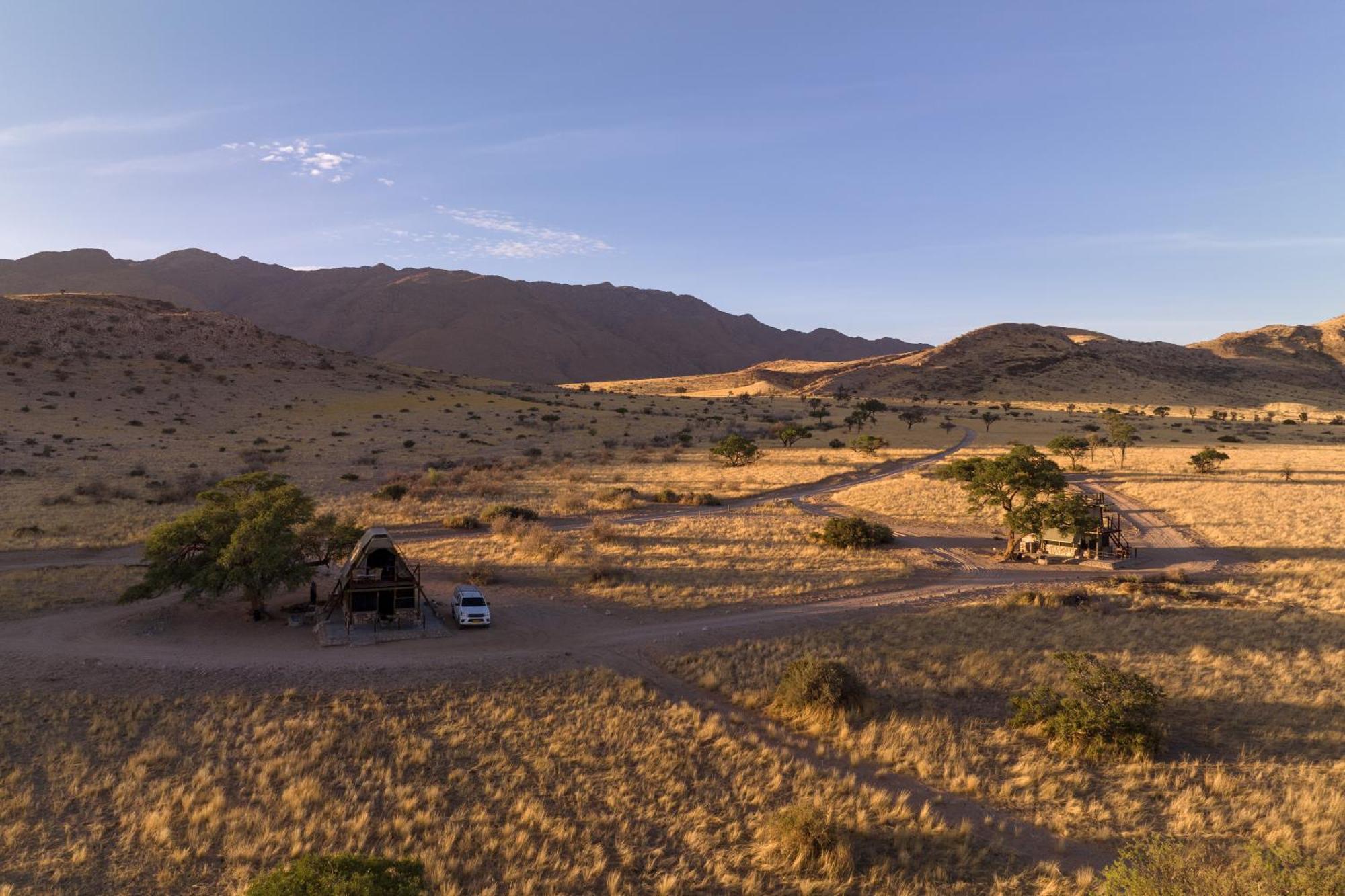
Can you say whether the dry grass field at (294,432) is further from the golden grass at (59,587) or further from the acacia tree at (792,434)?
the golden grass at (59,587)

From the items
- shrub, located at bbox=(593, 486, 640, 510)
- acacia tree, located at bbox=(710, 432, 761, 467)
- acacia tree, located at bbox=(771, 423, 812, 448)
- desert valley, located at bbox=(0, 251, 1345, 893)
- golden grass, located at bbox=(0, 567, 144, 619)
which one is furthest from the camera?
acacia tree, located at bbox=(771, 423, 812, 448)

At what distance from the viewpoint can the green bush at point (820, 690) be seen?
16.0 m

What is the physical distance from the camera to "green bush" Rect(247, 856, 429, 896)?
776 cm

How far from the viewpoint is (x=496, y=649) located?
19672mm

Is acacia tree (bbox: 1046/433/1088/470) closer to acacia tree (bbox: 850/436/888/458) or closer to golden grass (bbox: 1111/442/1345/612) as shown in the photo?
golden grass (bbox: 1111/442/1345/612)

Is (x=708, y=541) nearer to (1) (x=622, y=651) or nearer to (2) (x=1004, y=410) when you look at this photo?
(1) (x=622, y=651)

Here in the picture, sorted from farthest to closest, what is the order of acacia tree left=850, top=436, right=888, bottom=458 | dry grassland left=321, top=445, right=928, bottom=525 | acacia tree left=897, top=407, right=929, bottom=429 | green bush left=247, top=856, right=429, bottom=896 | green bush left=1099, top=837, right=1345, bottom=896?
acacia tree left=897, top=407, right=929, bottom=429 < acacia tree left=850, top=436, right=888, bottom=458 < dry grassland left=321, top=445, right=928, bottom=525 < green bush left=1099, top=837, right=1345, bottom=896 < green bush left=247, top=856, right=429, bottom=896

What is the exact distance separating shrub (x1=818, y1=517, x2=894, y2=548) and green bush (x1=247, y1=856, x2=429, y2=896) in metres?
26.0

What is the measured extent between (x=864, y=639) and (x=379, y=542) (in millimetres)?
15385

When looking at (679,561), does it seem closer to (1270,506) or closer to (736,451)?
(736,451)

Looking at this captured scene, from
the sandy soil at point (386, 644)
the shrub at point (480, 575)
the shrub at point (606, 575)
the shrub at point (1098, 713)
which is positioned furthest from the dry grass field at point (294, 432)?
the shrub at point (1098, 713)

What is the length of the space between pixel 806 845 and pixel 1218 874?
548 centimetres

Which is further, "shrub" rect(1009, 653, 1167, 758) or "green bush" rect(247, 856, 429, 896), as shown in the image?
"shrub" rect(1009, 653, 1167, 758)

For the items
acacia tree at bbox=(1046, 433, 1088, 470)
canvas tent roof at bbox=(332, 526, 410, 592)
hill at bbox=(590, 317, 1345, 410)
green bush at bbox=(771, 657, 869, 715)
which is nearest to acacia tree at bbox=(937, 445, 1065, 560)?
green bush at bbox=(771, 657, 869, 715)
